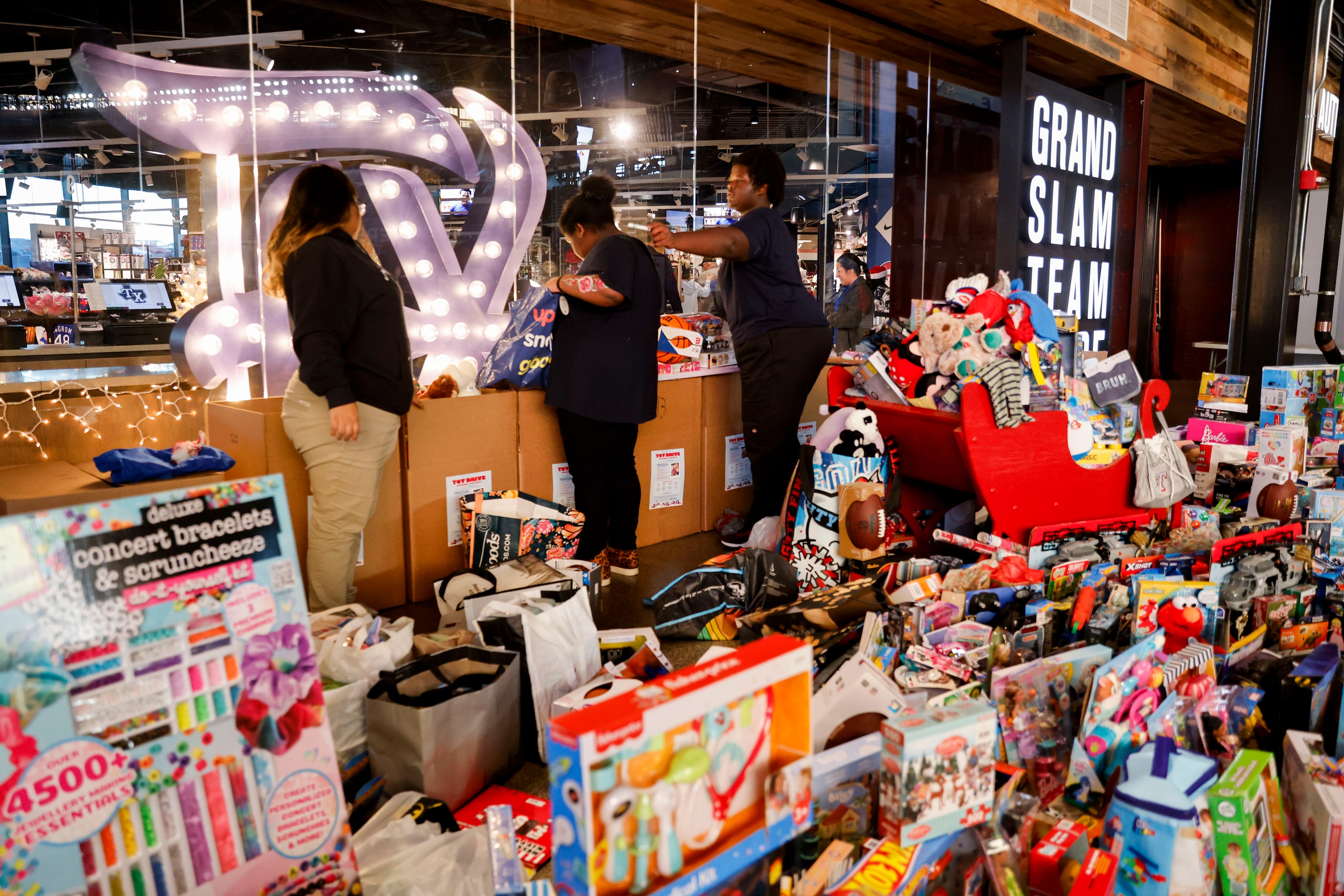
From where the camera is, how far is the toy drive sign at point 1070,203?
5.26m

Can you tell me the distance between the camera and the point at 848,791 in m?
1.42


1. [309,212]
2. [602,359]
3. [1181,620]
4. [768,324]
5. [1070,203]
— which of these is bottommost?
[1181,620]

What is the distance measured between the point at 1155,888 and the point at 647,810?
2.76 ft

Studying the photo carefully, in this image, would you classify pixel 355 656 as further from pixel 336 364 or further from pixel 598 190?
pixel 598 190

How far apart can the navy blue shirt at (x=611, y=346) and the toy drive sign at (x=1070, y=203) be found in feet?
9.32

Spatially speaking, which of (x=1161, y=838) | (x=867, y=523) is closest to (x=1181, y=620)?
(x=1161, y=838)

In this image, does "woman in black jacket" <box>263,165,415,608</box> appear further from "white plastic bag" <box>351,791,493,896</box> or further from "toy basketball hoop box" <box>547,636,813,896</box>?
"toy basketball hoop box" <box>547,636,813,896</box>

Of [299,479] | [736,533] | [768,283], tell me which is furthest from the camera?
[736,533]

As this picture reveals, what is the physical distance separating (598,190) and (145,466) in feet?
6.15

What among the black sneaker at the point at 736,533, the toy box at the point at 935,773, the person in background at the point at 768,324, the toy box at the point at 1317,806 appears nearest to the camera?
the toy box at the point at 935,773

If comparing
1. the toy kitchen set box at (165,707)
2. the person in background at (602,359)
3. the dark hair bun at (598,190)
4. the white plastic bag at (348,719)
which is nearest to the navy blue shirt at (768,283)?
the person in background at (602,359)

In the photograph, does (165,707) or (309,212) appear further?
(309,212)

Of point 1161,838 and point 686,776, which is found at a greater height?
point 686,776

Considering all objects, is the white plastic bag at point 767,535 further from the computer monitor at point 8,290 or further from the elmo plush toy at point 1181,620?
the computer monitor at point 8,290
